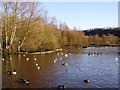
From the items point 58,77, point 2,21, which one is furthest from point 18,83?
point 2,21

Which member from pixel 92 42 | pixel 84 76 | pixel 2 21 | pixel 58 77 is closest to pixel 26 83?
pixel 58 77

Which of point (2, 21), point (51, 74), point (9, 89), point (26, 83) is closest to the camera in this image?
point (9, 89)

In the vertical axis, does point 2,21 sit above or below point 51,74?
above

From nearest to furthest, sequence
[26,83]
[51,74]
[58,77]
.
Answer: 1. [26,83]
2. [58,77]
3. [51,74]

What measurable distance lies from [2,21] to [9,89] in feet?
64.2

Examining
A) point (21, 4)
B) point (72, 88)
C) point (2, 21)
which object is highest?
point (21, 4)

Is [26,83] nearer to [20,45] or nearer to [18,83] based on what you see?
[18,83]

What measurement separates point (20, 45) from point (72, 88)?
2087cm

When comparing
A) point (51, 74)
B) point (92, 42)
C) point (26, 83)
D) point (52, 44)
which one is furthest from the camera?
point (92, 42)

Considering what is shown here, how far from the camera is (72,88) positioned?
11961mm

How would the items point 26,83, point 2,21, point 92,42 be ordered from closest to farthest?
1. point 26,83
2. point 2,21
3. point 92,42

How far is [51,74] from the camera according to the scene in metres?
15.8

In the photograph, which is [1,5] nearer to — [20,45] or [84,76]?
[20,45]

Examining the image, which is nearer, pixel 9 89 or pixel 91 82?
pixel 9 89
